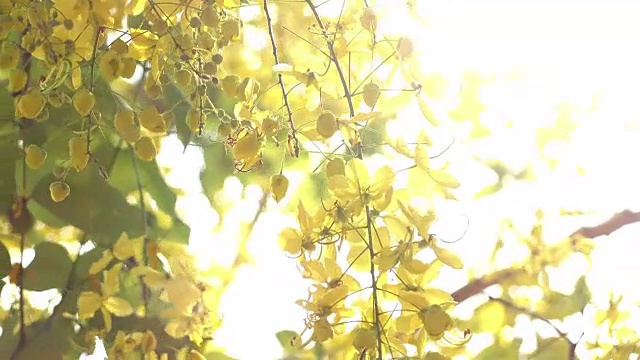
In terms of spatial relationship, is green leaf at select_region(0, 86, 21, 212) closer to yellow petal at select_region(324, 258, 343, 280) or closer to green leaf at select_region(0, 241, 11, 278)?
green leaf at select_region(0, 241, 11, 278)

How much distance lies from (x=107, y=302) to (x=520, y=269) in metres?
0.34

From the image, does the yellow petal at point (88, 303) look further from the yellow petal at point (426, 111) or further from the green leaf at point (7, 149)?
the yellow petal at point (426, 111)

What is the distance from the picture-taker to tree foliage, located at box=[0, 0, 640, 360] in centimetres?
39

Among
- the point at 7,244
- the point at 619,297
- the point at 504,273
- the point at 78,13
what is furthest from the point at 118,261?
the point at 619,297

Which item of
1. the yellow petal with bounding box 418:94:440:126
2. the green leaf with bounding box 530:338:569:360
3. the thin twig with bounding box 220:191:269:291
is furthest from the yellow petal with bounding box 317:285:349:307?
the green leaf with bounding box 530:338:569:360

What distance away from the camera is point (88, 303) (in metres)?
0.47

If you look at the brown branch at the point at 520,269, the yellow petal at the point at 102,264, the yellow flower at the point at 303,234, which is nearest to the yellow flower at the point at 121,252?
the yellow petal at the point at 102,264

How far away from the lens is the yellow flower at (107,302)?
47 centimetres

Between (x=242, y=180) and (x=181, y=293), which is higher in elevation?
(x=242, y=180)

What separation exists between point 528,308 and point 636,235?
14 cm

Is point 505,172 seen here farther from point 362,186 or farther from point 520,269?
point 362,186

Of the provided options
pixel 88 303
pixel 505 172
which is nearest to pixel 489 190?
pixel 505 172

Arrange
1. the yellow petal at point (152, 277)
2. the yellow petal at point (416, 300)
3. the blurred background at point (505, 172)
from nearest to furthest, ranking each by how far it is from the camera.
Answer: the yellow petal at point (416, 300), the yellow petal at point (152, 277), the blurred background at point (505, 172)

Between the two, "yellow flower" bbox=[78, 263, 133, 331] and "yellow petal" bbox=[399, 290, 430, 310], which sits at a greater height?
"yellow flower" bbox=[78, 263, 133, 331]
